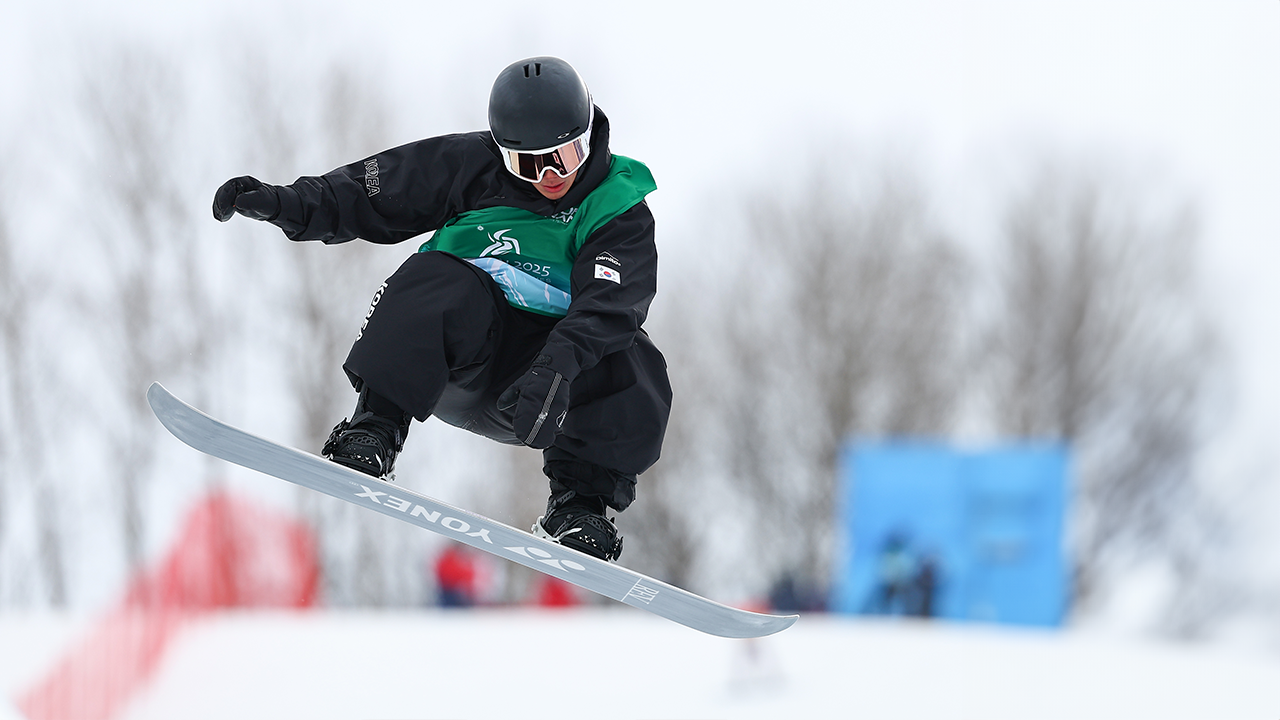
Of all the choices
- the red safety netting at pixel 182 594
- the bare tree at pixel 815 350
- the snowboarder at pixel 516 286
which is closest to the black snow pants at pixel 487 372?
the snowboarder at pixel 516 286

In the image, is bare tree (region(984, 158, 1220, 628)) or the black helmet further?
bare tree (region(984, 158, 1220, 628))

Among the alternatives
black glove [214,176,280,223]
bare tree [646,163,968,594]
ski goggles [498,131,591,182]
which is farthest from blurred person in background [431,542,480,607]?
ski goggles [498,131,591,182]

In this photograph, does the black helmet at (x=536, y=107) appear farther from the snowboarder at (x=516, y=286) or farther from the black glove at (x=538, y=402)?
the black glove at (x=538, y=402)

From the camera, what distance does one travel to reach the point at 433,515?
12.0ft

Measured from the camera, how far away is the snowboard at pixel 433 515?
136 inches

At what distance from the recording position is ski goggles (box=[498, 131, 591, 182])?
3.51m

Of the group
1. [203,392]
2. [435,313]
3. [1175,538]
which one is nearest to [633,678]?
[203,392]

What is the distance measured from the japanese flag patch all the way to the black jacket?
2 centimetres

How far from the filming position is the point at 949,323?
69.7ft

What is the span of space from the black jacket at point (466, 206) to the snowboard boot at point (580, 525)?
65cm

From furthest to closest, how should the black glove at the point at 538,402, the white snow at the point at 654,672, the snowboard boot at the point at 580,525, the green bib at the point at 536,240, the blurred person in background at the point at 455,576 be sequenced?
the blurred person in background at the point at 455,576
the white snow at the point at 654,672
the snowboard boot at the point at 580,525
the green bib at the point at 536,240
the black glove at the point at 538,402

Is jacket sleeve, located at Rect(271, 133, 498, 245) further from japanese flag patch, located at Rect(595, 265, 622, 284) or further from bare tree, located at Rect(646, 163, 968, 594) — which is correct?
bare tree, located at Rect(646, 163, 968, 594)

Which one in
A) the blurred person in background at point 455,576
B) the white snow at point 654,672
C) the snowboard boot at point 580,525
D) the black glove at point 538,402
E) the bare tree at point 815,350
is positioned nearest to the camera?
the black glove at point 538,402

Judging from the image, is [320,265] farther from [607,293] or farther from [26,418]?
[607,293]
